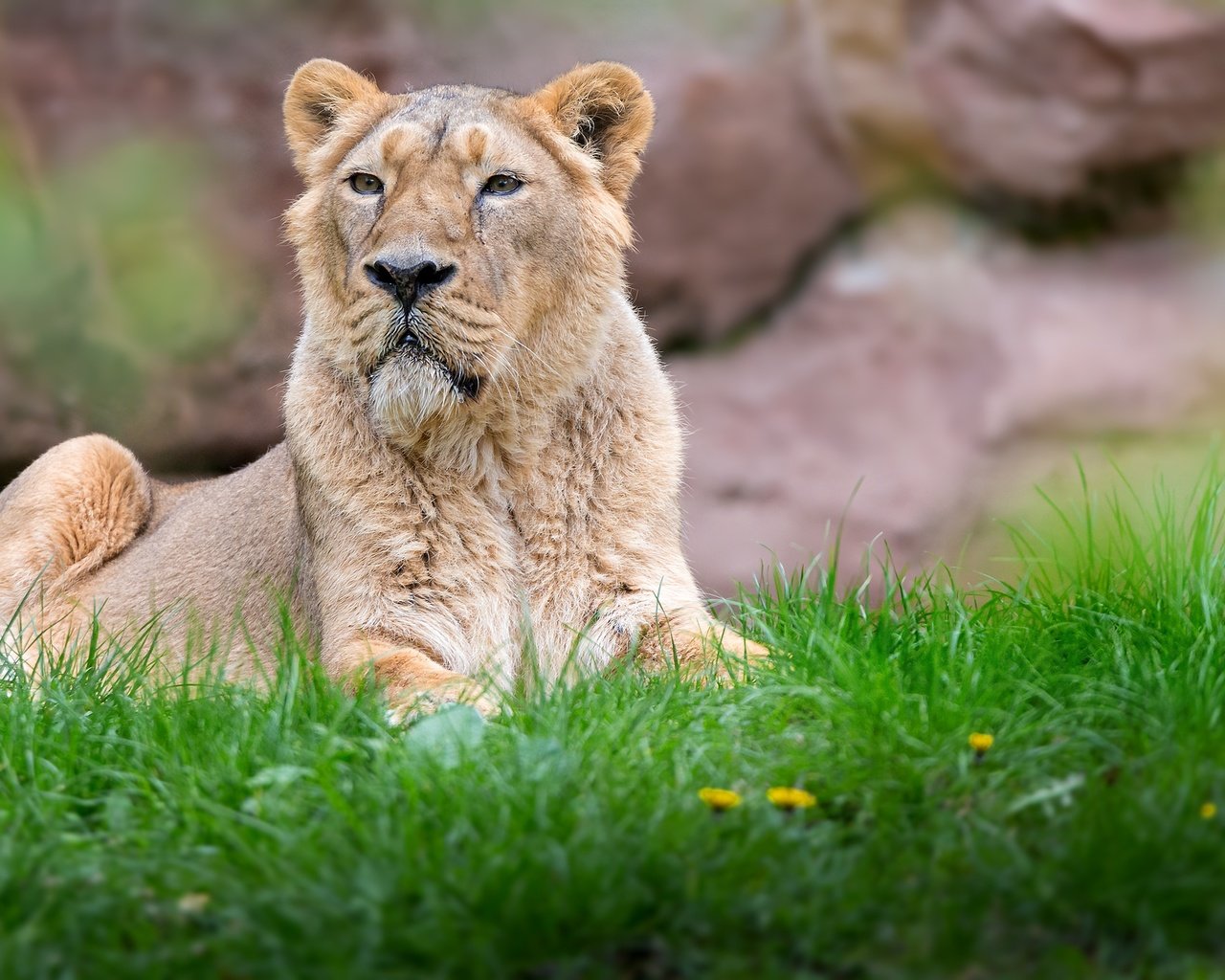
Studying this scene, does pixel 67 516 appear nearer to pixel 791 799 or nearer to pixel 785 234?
pixel 791 799

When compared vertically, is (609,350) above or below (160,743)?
above

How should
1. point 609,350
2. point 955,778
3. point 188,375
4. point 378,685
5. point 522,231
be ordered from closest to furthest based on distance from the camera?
point 955,778
point 378,685
point 522,231
point 609,350
point 188,375

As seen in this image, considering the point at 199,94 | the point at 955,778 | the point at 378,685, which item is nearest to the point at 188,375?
the point at 199,94

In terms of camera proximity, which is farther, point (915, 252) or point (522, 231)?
point (915, 252)

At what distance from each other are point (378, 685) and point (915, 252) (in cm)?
453

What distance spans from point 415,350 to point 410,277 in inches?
7.3

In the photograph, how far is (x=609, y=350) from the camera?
432cm

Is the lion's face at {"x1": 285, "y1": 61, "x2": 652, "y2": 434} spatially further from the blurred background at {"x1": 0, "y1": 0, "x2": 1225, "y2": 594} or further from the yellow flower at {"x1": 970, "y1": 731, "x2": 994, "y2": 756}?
the blurred background at {"x1": 0, "y1": 0, "x2": 1225, "y2": 594}

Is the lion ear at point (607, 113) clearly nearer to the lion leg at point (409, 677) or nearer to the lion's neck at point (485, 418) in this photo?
the lion's neck at point (485, 418)

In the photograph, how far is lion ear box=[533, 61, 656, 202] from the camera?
427 cm

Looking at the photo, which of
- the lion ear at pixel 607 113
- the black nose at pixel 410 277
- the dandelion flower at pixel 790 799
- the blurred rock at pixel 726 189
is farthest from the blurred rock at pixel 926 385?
the dandelion flower at pixel 790 799

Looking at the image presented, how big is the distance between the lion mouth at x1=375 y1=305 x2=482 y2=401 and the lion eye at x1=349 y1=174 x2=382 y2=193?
1.58 feet

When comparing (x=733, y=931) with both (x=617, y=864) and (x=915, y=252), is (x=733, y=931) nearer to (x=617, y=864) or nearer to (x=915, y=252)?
(x=617, y=864)

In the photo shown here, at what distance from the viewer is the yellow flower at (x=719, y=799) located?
2.61 metres
